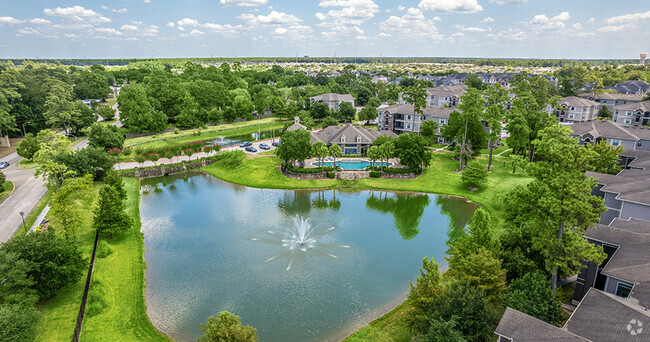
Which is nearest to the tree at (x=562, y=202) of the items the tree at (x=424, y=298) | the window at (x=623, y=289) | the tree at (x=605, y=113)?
the window at (x=623, y=289)

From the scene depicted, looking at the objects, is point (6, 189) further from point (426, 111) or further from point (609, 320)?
point (426, 111)

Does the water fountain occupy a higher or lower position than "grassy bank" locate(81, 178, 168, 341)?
lower

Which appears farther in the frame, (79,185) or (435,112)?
(435,112)

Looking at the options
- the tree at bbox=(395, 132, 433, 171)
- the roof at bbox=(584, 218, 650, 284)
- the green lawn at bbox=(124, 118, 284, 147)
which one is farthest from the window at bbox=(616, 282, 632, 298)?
the green lawn at bbox=(124, 118, 284, 147)

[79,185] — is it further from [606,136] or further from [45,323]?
[606,136]

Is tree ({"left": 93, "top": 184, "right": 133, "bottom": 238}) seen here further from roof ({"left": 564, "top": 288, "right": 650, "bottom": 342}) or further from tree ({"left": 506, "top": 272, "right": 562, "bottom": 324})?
roof ({"left": 564, "top": 288, "right": 650, "bottom": 342})

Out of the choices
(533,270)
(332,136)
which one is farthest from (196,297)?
(332,136)

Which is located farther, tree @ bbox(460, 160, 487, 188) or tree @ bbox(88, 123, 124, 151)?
tree @ bbox(88, 123, 124, 151)
